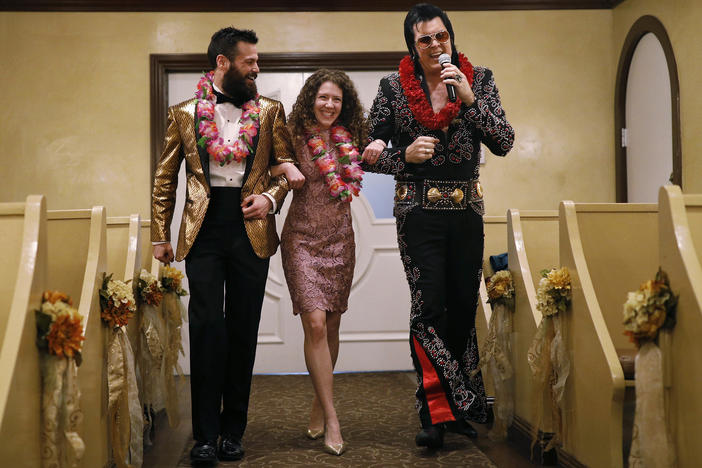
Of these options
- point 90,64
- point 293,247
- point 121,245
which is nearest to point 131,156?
point 90,64

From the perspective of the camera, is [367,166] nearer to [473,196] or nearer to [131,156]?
[473,196]

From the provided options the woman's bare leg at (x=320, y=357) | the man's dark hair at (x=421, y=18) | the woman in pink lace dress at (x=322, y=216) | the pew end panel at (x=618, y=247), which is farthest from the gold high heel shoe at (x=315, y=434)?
the man's dark hair at (x=421, y=18)

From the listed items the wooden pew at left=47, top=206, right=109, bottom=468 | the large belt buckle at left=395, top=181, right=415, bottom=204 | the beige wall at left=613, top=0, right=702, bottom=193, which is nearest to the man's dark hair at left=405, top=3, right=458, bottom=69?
the large belt buckle at left=395, top=181, right=415, bottom=204

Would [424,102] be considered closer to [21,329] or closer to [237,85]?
[237,85]

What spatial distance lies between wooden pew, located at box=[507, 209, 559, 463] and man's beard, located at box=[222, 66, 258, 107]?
114 cm

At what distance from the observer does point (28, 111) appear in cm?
473

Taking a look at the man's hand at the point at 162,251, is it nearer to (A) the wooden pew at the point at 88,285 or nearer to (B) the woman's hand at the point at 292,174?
(A) the wooden pew at the point at 88,285

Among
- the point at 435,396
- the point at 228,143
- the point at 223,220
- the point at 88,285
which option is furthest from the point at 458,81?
the point at 88,285

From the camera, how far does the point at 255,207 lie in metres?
2.67

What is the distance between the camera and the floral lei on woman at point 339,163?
2879 mm

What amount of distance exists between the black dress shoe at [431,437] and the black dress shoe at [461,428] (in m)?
0.05

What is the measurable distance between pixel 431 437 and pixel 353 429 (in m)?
0.55

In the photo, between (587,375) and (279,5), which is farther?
(279,5)

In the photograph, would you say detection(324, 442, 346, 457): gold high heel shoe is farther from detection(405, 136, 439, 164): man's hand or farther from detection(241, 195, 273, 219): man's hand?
detection(405, 136, 439, 164): man's hand
